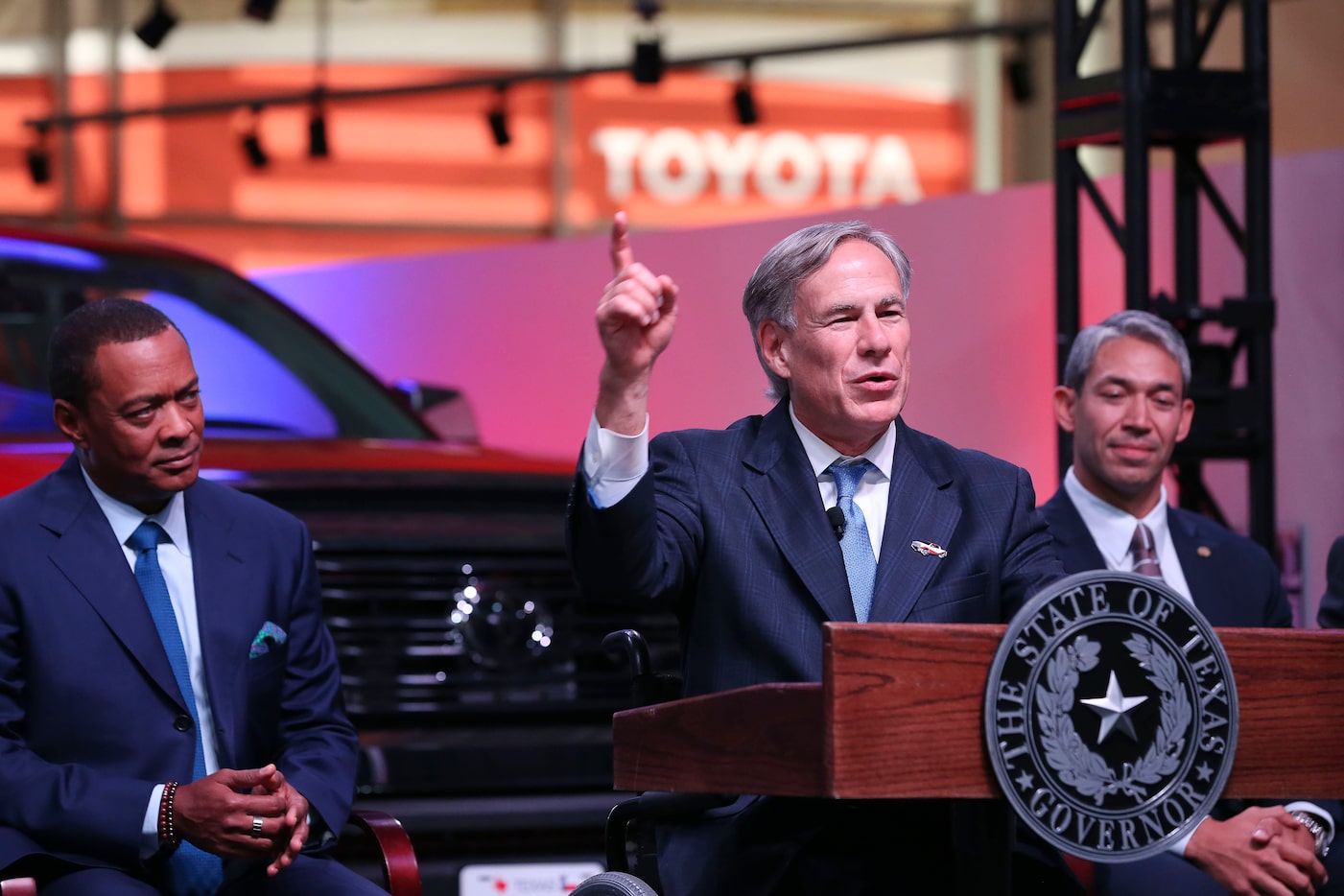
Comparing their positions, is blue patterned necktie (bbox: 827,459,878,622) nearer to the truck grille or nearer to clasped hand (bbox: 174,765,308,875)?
clasped hand (bbox: 174,765,308,875)

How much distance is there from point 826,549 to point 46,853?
51.2 inches

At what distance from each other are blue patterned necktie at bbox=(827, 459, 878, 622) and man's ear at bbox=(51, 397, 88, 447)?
49.7 inches

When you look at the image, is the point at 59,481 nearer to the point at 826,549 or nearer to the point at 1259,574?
the point at 826,549

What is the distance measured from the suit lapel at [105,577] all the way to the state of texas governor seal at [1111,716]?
153 centimetres

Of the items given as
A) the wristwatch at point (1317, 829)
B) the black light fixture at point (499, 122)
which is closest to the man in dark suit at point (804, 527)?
the wristwatch at point (1317, 829)

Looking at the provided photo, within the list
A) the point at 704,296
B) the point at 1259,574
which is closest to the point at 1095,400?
the point at 1259,574

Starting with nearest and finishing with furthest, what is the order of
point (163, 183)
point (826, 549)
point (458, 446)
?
point (826, 549), point (458, 446), point (163, 183)

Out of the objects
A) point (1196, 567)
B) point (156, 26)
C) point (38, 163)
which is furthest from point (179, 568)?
point (38, 163)

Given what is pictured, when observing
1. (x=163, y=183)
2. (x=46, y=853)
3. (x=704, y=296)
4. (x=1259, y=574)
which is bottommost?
(x=46, y=853)

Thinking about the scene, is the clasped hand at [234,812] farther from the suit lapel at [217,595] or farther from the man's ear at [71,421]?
the man's ear at [71,421]

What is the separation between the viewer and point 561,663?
12.7 feet

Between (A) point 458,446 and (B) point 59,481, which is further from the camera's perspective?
(A) point 458,446

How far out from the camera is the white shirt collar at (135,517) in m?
3.01

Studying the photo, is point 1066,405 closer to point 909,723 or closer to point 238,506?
point 238,506
